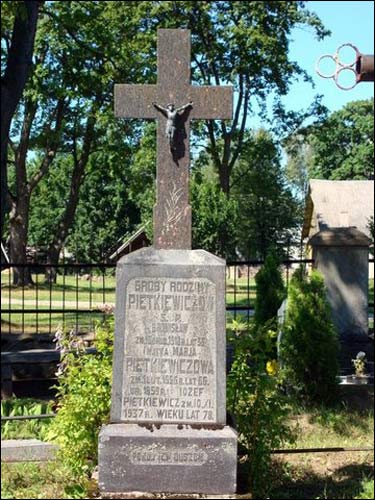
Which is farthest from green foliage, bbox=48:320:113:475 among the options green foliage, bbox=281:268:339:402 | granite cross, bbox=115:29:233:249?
green foliage, bbox=281:268:339:402

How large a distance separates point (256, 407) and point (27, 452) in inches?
80.0

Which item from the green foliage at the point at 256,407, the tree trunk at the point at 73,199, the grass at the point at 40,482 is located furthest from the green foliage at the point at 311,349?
the tree trunk at the point at 73,199

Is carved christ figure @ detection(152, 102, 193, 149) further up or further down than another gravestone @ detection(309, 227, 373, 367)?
further up

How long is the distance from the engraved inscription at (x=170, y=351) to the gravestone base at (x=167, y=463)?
0.21 meters

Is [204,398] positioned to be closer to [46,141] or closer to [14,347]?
[14,347]

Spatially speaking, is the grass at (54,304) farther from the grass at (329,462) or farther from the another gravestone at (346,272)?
the grass at (329,462)

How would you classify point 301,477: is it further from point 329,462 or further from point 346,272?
point 346,272

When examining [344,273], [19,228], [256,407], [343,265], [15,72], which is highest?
[15,72]

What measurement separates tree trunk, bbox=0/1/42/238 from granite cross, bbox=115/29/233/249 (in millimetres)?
2859

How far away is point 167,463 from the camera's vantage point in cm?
467

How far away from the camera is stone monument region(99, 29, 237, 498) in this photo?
4.65 metres

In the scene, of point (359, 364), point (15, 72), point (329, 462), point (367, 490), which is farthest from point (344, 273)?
point (367, 490)

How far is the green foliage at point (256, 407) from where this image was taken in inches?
197

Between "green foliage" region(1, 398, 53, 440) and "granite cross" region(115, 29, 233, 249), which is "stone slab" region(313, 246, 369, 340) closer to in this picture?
"green foliage" region(1, 398, 53, 440)
